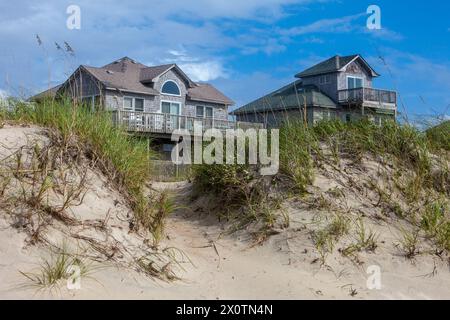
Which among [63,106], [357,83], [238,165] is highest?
[357,83]

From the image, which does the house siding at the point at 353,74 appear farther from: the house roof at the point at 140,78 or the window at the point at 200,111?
the window at the point at 200,111

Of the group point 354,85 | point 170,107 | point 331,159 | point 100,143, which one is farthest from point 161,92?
point 100,143

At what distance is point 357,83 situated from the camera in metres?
41.8

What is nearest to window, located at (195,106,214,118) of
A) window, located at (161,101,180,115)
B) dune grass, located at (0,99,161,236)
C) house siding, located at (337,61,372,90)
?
window, located at (161,101,180,115)

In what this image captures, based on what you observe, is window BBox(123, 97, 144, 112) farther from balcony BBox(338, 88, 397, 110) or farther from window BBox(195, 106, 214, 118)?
balcony BBox(338, 88, 397, 110)

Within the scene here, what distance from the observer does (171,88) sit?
37031mm

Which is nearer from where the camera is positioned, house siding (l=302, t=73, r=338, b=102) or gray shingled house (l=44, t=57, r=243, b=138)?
gray shingled house (l=44, t=57, r=243, b=138)

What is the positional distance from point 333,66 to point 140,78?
1439 cm

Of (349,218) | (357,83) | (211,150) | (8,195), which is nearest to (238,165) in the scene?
(211,150)

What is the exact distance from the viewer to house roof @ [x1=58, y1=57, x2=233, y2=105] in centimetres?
3427

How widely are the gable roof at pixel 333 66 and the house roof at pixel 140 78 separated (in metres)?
6.94

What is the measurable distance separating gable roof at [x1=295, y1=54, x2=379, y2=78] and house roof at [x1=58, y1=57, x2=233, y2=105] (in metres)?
6.94
